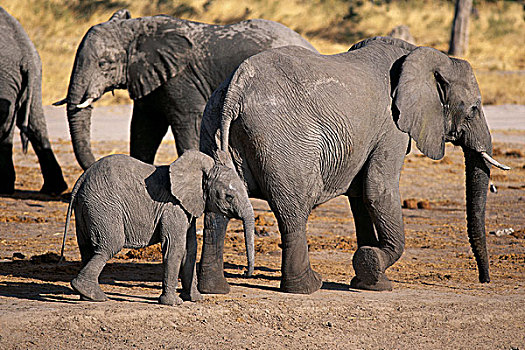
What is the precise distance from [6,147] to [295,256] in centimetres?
595

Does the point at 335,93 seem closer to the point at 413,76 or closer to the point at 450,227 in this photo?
the point at 413,76

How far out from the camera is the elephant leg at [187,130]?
9.07m

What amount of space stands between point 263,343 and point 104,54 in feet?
16.6

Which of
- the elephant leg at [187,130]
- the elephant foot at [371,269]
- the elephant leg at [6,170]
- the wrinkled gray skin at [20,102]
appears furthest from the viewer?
the elephant leg at [6,170]

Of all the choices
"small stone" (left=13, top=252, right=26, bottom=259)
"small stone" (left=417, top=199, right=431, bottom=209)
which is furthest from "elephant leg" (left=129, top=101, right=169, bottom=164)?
"small stone" (left=417, top=199, right=431, bottom=209)

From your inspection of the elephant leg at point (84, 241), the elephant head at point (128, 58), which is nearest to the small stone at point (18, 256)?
Answer: the elephant leg at point (84, 241)

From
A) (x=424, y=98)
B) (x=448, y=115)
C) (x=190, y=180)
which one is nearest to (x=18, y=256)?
(x=190, y=180)

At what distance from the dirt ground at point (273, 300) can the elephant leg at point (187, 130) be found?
1.03 meters

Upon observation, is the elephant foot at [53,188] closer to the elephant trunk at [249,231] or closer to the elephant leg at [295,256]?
the elephant leg at [295,256]

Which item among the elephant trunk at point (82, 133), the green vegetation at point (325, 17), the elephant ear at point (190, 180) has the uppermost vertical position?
the green vegetation at point (325, 17)

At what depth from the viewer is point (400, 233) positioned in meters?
6.16

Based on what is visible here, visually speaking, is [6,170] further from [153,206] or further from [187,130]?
[153,206]

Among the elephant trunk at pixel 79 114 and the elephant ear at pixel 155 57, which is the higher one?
the elephant ear at pixel 155 57

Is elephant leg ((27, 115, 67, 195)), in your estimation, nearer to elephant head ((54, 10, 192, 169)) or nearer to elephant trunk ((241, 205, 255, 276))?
elephant head ((54, 10, 192, 169))
